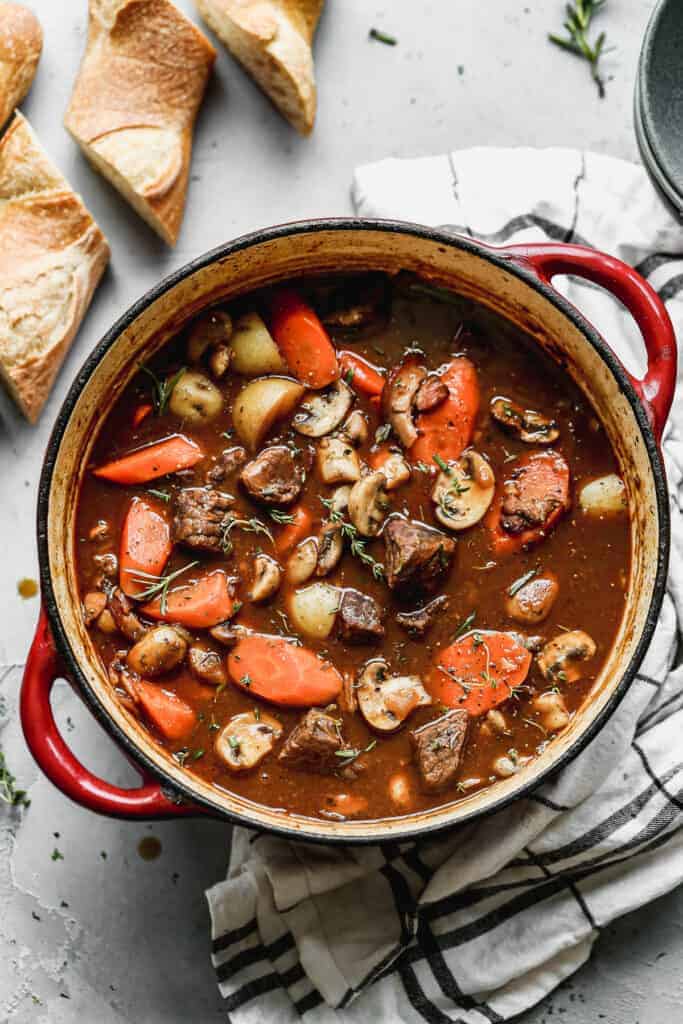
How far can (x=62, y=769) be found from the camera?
2.79 m

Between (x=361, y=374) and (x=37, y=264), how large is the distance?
105 cm

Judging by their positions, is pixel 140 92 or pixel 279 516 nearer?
pixel 279 516

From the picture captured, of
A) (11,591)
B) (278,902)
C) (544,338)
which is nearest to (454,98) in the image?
(544,338)

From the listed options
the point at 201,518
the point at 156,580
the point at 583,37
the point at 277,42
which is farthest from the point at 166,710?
the point at 583,37

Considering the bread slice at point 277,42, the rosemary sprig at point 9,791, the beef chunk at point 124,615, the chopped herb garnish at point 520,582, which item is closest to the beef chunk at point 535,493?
the chopped herb garnish at point 520,582

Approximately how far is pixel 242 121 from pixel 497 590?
1.63 meters

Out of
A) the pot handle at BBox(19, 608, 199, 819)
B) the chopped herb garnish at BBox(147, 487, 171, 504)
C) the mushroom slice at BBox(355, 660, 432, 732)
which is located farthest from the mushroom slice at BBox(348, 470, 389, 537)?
the pot handle at BBox(19, 608, 199, 819)

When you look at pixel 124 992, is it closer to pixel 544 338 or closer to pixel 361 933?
pixel 361 933

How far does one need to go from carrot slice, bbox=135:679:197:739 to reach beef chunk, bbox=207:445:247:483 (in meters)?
0.54

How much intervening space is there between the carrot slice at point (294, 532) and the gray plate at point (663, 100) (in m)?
1.29

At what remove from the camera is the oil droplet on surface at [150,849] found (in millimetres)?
3352

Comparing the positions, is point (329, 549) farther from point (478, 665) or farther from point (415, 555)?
point (478, 665)

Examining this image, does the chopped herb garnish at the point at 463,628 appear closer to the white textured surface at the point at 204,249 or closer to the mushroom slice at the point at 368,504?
the mushroom slice at the point at 368,504

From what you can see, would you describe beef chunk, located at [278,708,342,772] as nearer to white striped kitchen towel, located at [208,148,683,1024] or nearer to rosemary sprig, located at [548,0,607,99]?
white striped kitchen towel, located at [208,148,683,1024]
